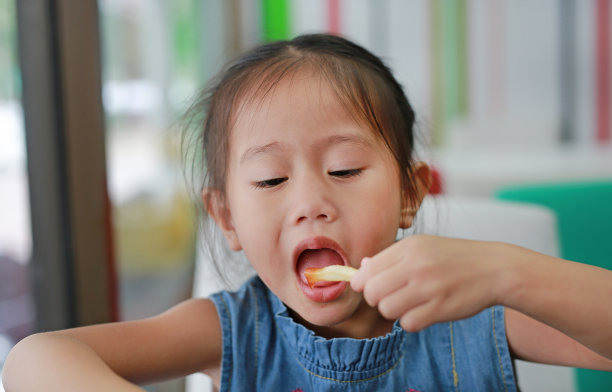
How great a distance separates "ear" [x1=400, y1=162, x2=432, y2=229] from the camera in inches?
32.8


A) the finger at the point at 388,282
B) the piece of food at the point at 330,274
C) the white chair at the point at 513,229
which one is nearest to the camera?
the finger at the point at 388,282

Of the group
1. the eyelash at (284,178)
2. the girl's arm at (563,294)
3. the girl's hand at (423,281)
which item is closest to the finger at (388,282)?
the girl's hand at (423,281)

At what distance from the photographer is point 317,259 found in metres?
0.72

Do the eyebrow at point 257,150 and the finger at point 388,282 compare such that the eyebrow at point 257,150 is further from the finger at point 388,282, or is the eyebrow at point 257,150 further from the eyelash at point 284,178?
the finger at point 388,282

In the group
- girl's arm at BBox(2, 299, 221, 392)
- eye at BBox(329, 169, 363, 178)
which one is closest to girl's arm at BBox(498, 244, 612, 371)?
eye at BBox(329, 169, 363, 178)

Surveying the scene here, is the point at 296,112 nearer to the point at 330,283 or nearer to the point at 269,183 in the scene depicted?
the point at 269,183

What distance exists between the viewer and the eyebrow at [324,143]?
719 millimetres

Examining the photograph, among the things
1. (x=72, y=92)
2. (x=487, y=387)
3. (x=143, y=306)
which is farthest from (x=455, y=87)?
(x=487, y=387)

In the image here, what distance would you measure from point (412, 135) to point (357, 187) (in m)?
0.19

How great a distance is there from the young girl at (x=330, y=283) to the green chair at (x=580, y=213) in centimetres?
39

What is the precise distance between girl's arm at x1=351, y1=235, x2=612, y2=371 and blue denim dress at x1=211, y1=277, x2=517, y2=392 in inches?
8.2

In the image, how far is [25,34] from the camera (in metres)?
1.18

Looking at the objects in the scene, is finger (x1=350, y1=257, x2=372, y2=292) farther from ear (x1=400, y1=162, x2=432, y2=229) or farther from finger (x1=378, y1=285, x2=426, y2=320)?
ear (x1=400, y1=162, x2=432, y2=229)

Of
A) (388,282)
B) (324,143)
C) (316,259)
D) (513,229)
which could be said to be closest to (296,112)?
(324,143)
